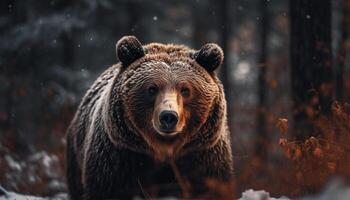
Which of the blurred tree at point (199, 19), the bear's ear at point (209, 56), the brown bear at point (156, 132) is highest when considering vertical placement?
the blurred tree at point (199, 19)

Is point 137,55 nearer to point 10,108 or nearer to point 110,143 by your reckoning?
point 110,143

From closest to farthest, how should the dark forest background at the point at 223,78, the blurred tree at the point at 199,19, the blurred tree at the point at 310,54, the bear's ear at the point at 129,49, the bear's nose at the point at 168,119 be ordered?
1. the bear's nose at the point at 168,119
2. the dark forest background at the point at 223,78
3. the bear's ear at the point at 129,49
4. the blurred tree at the point at 310,54
5. the blurred tree at the point at 199,19

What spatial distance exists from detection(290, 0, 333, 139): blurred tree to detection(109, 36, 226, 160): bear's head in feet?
6.13

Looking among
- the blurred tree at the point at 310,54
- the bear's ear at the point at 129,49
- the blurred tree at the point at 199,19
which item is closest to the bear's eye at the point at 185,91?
the bear's ear at the point at 129,49

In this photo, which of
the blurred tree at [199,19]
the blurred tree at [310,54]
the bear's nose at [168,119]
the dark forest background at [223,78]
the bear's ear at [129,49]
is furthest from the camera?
the blurred tree at [199,19]

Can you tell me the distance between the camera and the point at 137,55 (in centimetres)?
552

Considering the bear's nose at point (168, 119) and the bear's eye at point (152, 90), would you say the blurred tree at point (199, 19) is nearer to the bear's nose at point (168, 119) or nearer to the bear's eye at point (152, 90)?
the bear's eye at point (152, 90)

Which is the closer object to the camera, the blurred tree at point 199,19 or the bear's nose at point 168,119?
the bear's nose at point 168,119

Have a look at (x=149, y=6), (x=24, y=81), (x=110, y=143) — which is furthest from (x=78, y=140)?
(x=149, y=6)

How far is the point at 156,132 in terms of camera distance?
16.5 feet

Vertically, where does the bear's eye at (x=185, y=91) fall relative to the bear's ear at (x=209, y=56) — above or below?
below

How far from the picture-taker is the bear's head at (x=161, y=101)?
5070 millimetres

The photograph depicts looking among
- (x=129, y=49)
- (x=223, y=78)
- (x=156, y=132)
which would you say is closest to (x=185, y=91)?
(x=156, y=132)

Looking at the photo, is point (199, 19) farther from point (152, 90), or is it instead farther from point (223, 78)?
point (152, 90)
